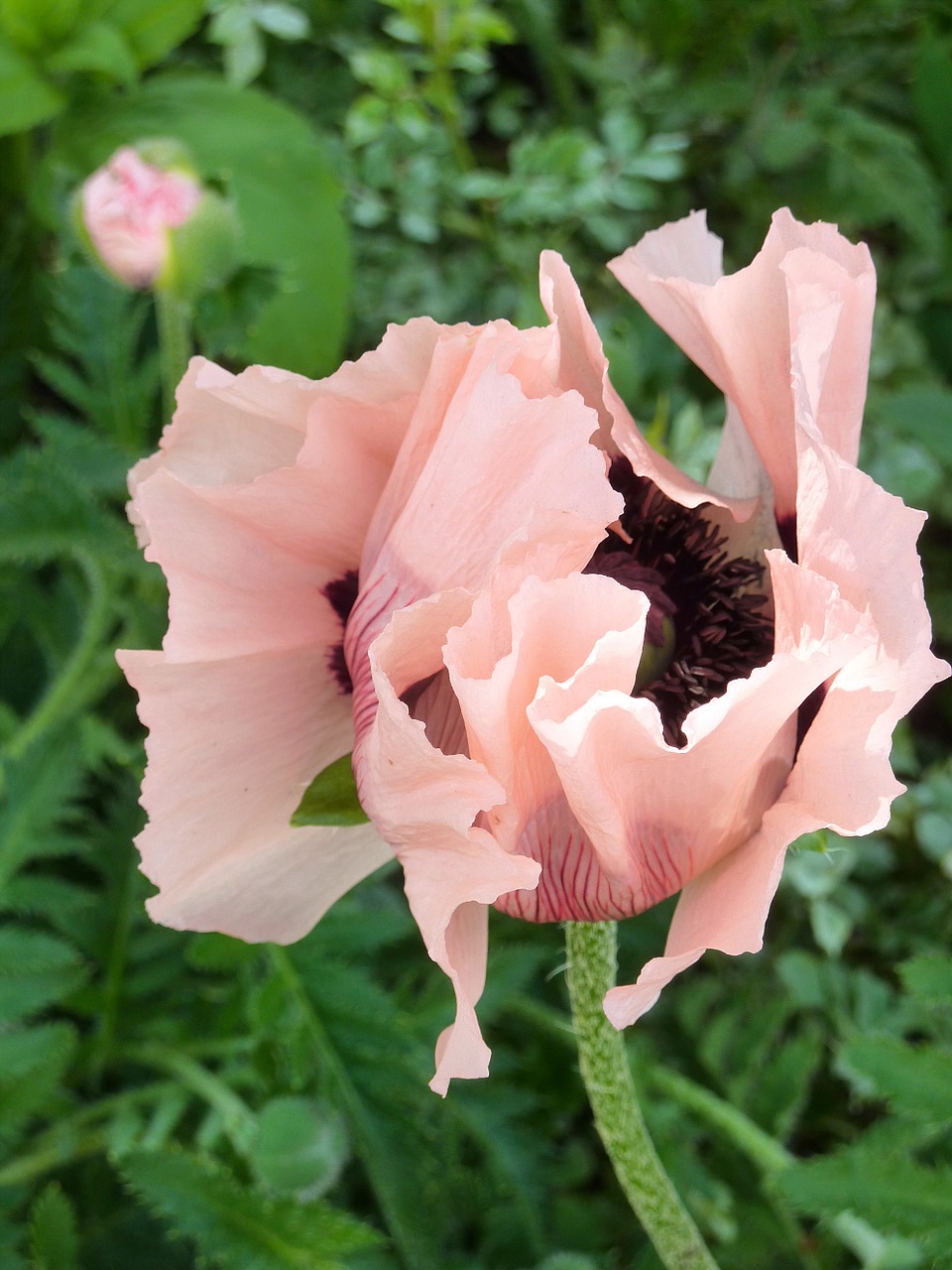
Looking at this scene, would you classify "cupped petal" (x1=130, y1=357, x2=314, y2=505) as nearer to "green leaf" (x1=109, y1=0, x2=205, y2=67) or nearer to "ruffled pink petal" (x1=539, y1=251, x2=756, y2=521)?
"ruffled pink petal" (x1=539, y1=251, x2=756, y2=521)

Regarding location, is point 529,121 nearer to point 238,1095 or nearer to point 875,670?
point 238,1095

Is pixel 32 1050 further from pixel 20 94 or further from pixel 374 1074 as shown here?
pixel 20 94

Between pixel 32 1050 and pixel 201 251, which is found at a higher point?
pixel 201 251

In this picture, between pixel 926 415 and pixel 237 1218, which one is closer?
pixel 237 1218

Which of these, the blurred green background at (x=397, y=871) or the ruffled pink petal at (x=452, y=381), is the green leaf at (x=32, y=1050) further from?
the ruffled pink petal at (x=452, y=381)

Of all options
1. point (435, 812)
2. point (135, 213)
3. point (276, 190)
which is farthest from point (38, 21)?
point (435, 812)
